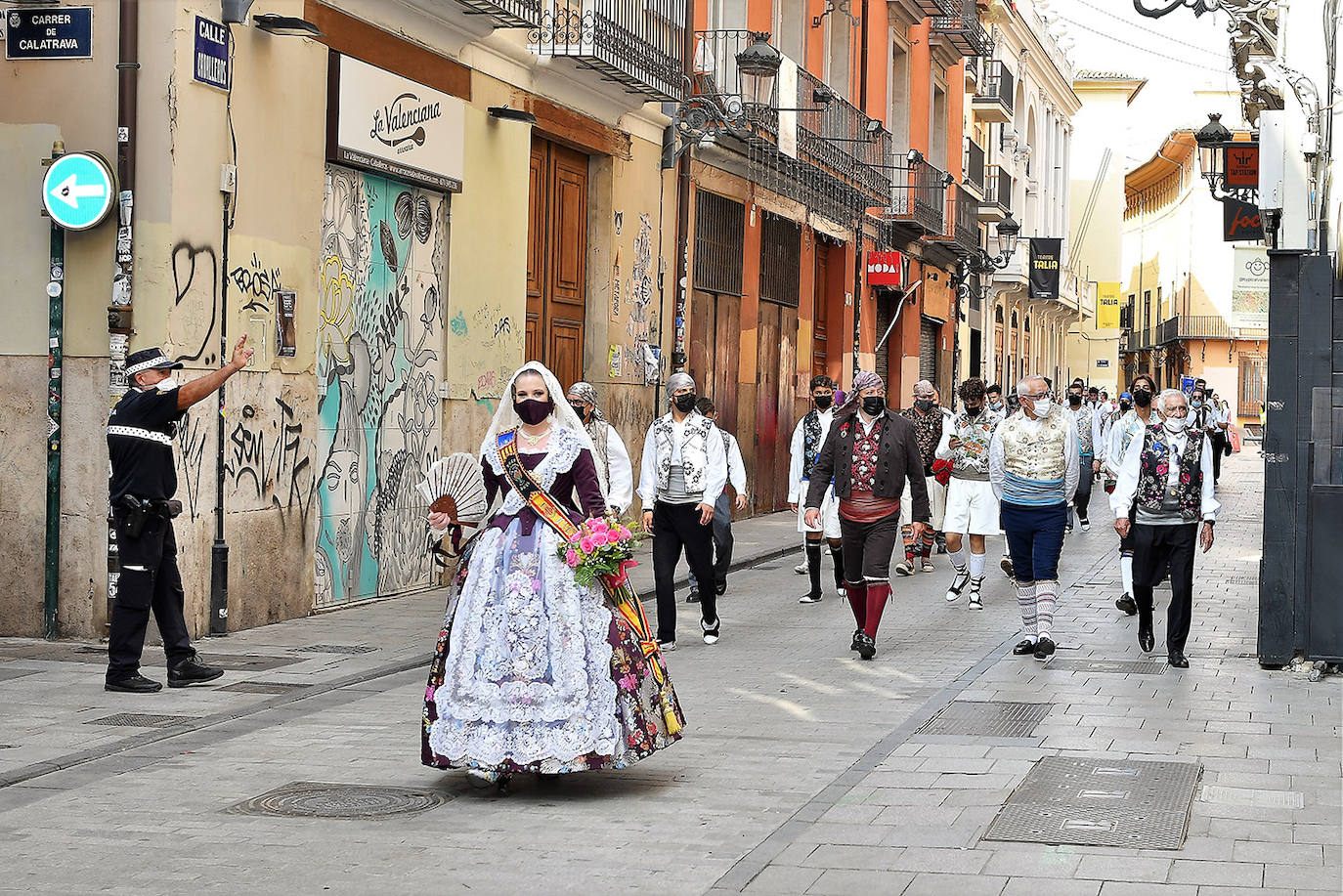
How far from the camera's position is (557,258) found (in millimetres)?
18344

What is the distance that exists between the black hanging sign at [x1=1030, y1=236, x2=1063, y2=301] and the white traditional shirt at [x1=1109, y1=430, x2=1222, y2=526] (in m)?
37.7

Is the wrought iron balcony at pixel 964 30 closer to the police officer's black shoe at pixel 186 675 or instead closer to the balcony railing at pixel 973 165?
the balcony railing at pixel 973 165

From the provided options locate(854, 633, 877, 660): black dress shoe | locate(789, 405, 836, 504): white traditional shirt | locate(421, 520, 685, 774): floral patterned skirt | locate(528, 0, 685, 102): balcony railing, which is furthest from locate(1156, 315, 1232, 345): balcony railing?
locate(421, 520, 685, 774): floral patterned skirt

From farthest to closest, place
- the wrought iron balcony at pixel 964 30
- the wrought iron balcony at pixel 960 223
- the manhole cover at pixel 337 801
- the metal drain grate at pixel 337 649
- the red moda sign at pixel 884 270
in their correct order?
the wrought iron balcony at pixel 960 223
the wrought iron balcony at pixel 964 30
the red moda sign at pixel 884 270
the metal drain grate at pixel 337 649
the manhole cover at pixel 337 801

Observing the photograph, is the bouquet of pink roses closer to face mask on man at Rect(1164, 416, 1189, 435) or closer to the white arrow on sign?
face mask on man at Rect(1164, 416, 1189, 435)

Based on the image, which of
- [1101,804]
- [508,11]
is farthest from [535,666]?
[508,11]

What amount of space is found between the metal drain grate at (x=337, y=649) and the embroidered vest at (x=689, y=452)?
2295mm

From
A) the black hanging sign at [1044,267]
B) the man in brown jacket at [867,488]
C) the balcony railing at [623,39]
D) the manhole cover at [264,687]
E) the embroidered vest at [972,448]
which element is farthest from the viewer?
the black hanging sign at [1044,267]

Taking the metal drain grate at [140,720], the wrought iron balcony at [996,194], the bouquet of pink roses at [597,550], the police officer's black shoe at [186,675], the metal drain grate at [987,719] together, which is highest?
the wrought iron balcony at [996,194]

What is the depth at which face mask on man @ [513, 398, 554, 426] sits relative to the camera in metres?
7.96

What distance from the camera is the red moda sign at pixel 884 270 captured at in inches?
1210

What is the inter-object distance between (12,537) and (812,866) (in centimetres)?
730

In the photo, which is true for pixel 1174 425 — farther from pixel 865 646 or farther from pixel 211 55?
pixel 211 55

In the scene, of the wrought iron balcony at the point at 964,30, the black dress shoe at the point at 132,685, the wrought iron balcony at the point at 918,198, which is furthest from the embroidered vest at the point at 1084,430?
the black dress shoe at the point at 132,685
